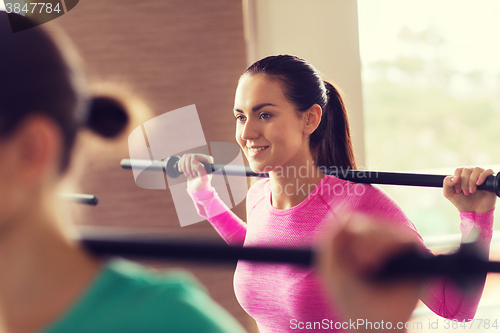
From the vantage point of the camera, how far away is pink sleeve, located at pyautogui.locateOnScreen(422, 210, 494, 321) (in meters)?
0.61

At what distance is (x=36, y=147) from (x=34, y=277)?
10 cm

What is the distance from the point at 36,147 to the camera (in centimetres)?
29

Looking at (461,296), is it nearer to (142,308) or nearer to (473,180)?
(473,180)

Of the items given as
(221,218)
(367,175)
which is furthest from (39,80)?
(221,218)

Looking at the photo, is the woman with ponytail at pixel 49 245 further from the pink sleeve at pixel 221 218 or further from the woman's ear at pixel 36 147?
the pink sleeve at pixel 221 218

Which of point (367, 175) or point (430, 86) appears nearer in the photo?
point (367, 175)

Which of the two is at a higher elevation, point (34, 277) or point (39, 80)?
point (39, 80)

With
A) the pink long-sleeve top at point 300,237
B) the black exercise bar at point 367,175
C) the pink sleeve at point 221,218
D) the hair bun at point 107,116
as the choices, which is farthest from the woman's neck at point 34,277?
the pink sleeve at point 221,218

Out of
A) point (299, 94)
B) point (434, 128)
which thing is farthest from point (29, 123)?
point (434, 128)

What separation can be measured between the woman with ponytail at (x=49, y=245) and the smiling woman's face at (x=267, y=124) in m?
0.57

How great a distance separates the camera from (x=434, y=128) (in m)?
1.55

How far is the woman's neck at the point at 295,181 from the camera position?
90 centimetres

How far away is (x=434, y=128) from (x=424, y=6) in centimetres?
46

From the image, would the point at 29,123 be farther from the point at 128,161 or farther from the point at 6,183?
the point at 128,161
